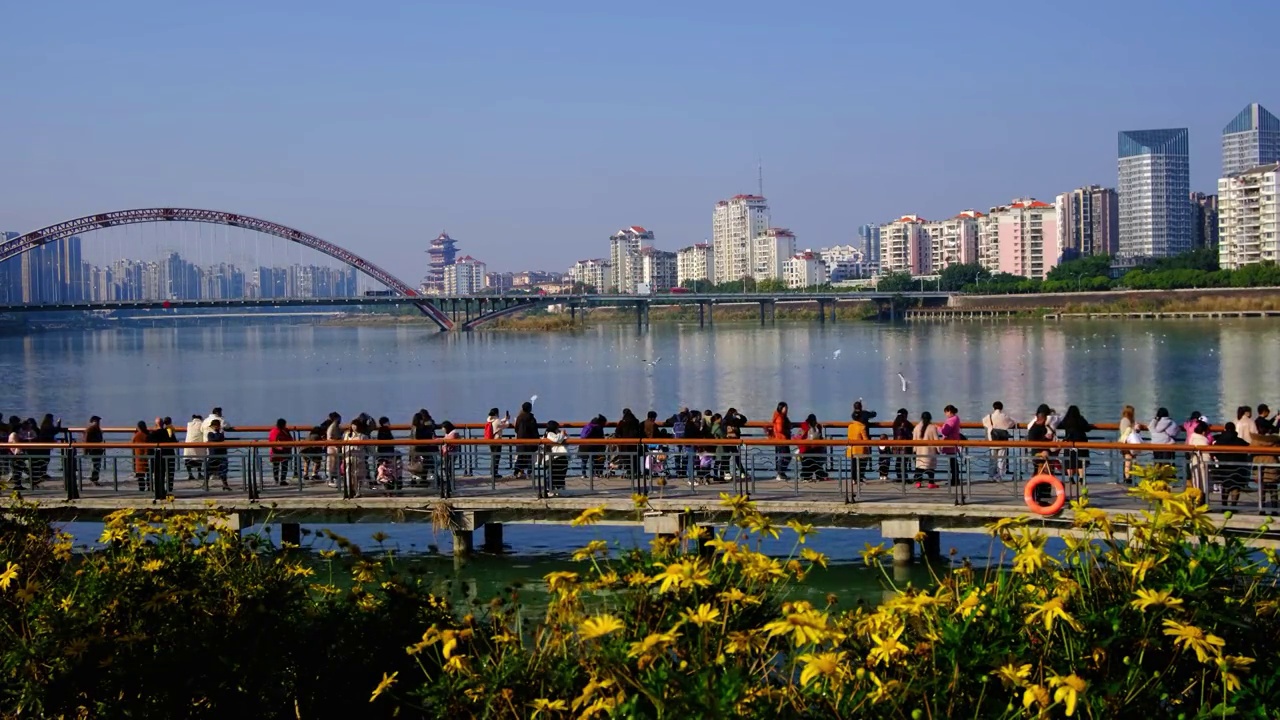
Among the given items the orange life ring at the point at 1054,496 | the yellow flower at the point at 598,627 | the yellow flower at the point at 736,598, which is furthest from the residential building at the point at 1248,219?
the yellow flower at the point at 598,627

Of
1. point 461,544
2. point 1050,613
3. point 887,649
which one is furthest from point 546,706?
point 461,544

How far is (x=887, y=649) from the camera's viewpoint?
417cm

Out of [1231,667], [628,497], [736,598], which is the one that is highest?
[736,598]

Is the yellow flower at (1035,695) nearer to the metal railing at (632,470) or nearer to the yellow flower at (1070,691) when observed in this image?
the yellow flower at (1070,691)

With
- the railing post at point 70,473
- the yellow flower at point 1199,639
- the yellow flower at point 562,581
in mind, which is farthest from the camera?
the railing post at point 70,473

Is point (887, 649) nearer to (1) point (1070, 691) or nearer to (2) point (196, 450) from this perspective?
(1) point (1070, 691)

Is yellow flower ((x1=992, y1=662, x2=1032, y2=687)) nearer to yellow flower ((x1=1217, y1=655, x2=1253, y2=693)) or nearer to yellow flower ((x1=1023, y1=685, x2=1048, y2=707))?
yellow flower ((x1=1023, y1=685, x2=1048, y2=707))

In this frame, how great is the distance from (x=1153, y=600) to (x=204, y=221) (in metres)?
115

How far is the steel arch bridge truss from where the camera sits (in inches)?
4131

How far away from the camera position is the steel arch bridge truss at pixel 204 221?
10494cm

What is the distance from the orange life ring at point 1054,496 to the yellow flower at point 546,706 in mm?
7227

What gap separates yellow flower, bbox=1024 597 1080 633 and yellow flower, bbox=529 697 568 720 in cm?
155

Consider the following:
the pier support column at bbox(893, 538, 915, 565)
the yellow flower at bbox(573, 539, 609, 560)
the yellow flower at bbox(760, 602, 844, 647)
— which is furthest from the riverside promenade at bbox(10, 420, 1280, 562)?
the yellow flower at bbox(760, 602, 844, 647)

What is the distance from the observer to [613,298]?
117 metres
